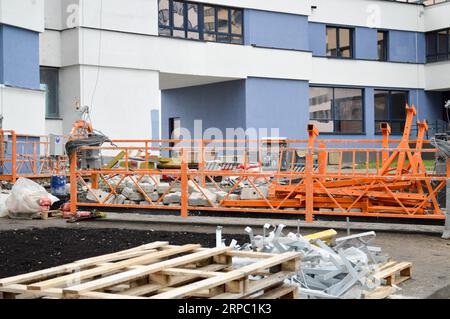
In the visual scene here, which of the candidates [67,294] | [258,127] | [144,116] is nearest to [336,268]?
[67,294]

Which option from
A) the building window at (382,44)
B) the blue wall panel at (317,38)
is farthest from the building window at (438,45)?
the blue wall panel at (317,38)

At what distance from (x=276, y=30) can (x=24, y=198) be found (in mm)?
17390

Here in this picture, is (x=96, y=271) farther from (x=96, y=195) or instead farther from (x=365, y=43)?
(x=365, y=43)

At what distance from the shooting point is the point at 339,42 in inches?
1235

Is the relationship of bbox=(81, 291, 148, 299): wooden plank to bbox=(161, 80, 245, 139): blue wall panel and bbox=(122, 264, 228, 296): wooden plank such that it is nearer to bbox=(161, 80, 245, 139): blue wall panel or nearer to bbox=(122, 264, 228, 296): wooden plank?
bbox=(122, 264, 228, 296): wooden plank

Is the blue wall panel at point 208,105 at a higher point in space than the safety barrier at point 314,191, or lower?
higher

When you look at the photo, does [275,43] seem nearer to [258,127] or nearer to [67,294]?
[258,127]

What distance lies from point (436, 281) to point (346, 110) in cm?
2530

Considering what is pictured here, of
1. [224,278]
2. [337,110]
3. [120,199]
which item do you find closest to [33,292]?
[224,278]

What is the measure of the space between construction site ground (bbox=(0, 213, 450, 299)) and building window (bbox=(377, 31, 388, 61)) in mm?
22961

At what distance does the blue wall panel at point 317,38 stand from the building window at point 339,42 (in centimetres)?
71

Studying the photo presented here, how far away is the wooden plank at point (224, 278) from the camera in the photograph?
437 cm

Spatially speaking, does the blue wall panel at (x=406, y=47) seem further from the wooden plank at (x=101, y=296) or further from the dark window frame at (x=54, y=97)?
the wooden plank at (x=101, y=296)
